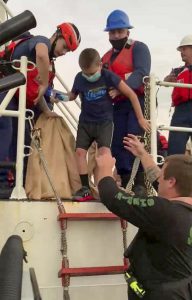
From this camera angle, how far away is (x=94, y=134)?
14.4 feet

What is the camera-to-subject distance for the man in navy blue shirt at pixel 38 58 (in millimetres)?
4082

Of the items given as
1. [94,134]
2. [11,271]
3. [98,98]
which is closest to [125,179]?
[94,134]

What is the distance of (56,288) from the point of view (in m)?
3.53

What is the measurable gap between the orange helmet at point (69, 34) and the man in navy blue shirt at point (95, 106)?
0.36 feet

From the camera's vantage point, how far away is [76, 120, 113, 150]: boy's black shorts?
4.33m

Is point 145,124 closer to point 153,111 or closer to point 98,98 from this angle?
point 153,111

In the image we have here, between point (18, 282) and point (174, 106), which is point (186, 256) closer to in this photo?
point (18, 282)

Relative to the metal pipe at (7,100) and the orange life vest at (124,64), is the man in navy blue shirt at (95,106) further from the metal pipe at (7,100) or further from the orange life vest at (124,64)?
the metal pipe at (7,100)

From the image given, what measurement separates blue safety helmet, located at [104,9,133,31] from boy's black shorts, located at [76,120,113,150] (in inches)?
38.2

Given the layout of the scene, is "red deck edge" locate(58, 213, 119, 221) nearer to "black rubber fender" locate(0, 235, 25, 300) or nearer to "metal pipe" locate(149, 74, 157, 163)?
"metal pipe" locate(149, 74, 157, 163)

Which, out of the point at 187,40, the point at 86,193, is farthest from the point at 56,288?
the point at 187,40

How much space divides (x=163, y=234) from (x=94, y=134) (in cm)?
203

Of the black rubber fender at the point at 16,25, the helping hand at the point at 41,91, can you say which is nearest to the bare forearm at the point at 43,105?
the helping hand at the point at 41,91

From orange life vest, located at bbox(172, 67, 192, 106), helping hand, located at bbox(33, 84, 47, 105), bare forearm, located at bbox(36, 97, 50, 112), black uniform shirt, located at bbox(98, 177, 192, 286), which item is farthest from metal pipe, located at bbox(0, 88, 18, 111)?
orange life vest, located at bbox(172, 67, 192, 106)
